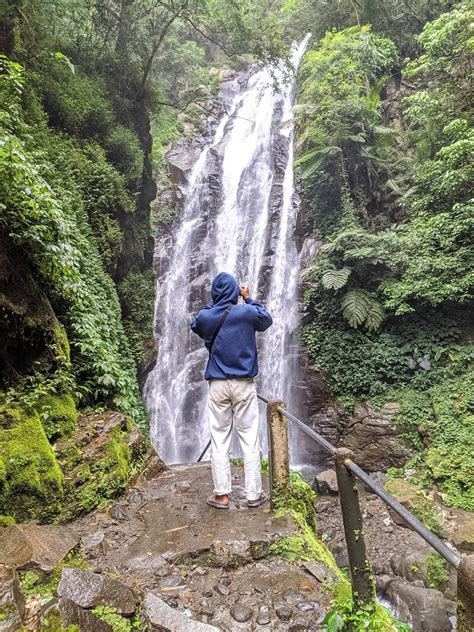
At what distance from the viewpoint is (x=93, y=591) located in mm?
2148

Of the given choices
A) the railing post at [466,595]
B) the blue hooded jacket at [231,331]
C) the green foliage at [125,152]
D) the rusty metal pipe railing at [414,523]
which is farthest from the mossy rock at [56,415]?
the green foliage at [125,152]

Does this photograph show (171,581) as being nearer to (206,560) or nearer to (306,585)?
(206,560)

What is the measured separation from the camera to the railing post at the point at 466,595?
1229 mm

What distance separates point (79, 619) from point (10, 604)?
350mm

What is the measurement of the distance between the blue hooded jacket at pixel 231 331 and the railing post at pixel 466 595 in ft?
7.86

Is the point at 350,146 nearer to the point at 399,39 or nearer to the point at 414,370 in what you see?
the point at 399,39

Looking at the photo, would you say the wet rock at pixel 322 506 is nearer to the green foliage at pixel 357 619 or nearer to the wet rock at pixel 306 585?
the wet rock at pixel 306 585

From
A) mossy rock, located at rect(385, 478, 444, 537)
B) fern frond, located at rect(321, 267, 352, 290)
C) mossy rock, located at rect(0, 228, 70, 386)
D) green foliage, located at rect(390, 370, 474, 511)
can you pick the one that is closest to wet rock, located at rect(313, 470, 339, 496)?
mossy rock, located at rect(385, 478, 444, 537)

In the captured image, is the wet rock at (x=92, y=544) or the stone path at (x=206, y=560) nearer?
the stone path at (x=206, y=560)

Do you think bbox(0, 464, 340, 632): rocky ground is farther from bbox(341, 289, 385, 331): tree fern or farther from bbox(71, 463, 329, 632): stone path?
bbox(341, 289, 385, 331): tree fern

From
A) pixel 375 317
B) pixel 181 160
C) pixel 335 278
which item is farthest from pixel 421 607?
pixel 181 160

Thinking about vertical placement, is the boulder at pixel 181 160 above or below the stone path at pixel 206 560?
above

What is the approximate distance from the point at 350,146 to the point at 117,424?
42.8 feet

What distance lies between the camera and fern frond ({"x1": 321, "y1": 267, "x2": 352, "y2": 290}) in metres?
11.7
